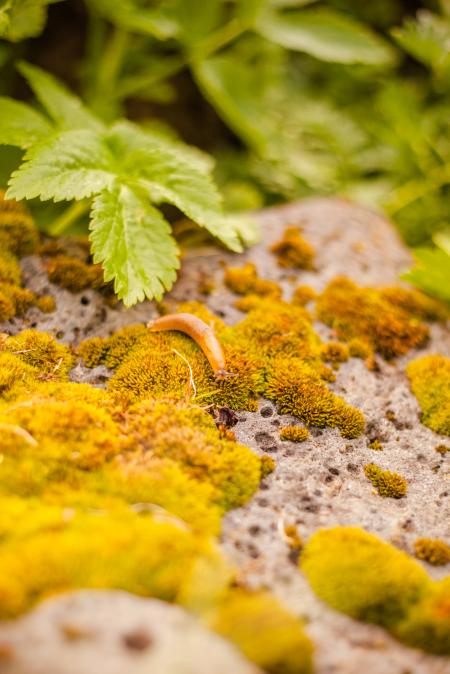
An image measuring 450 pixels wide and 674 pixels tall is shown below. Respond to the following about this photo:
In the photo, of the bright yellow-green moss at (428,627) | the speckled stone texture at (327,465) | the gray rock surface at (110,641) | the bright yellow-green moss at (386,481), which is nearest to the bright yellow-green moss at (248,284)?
the speckled stone texture at (327,465)

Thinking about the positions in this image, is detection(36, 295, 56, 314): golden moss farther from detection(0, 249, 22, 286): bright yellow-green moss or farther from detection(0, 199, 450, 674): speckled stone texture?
detection(0, 249, 22, 286): bright yellow-green moss

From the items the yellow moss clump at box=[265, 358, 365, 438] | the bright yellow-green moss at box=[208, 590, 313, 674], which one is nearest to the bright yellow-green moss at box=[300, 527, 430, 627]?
the bright yellow-green moss at box=[208, 590, 313, 674]

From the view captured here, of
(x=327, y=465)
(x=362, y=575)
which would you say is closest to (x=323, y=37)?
(x=327, y=465)

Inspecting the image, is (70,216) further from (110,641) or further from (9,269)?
(110,641)

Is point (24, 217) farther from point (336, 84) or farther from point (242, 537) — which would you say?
point (336, 84)

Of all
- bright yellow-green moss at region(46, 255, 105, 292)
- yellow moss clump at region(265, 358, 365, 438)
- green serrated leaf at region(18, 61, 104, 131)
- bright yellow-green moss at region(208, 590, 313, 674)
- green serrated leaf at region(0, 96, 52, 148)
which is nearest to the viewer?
bright yellow-green moss at region(208, 590, 313, 674)

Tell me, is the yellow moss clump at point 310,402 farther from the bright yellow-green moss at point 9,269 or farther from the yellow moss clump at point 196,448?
the bright yellow-green moss at point 9,269
